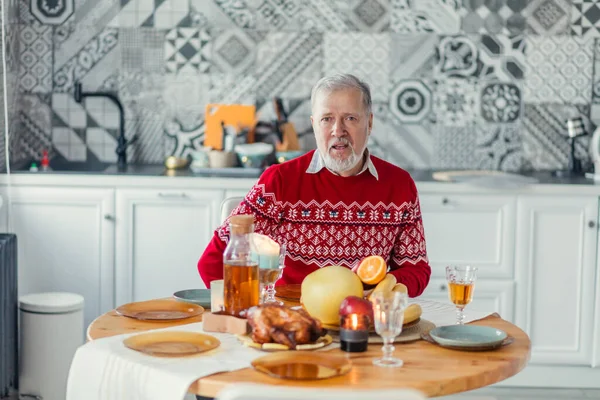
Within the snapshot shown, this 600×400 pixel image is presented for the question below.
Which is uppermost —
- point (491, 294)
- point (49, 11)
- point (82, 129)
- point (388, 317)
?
point (49, 11)

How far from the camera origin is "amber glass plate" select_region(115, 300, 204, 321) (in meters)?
2.30

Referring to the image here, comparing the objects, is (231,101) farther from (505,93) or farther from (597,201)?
(597,201)

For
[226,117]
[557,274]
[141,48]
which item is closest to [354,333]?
[557,274]

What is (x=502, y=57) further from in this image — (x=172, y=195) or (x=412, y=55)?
(x=172, y=195)

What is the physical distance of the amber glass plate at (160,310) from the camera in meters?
2.30

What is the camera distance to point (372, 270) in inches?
88.0

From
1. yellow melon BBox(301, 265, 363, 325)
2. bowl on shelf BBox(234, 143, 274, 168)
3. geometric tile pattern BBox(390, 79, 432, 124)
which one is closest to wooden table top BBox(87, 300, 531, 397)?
yellow melon BBox(301, 265, 363, 325)

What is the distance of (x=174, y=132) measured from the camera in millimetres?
4777

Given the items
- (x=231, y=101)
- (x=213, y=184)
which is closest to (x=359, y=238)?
(x=213, y=184)

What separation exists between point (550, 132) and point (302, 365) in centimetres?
317

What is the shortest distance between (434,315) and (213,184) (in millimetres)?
1944

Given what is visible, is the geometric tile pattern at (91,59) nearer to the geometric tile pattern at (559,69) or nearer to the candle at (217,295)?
the geometric tile pattern at (559,69)

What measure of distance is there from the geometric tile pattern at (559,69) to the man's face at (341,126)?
2.14 metres

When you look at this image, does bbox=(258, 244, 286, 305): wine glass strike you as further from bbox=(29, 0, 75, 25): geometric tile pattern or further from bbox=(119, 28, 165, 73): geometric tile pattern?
bbox=(29, 0, 75, 25): geometric tile pattern
